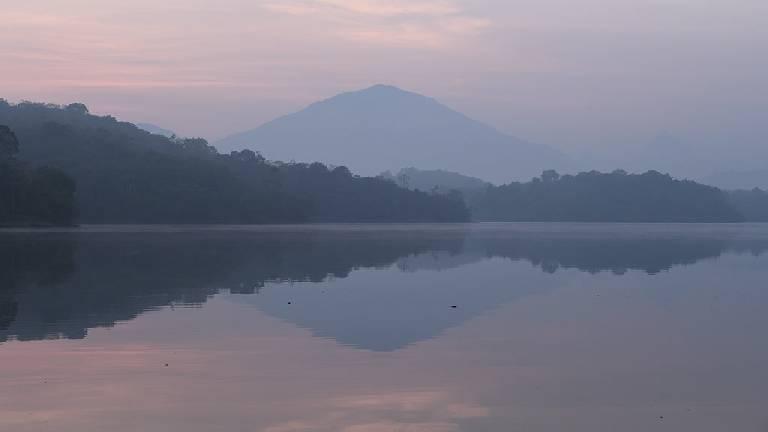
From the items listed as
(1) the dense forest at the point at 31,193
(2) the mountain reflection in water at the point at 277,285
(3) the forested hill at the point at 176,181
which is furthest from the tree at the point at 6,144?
(2) the mountain reflection in water at the point at 277,285

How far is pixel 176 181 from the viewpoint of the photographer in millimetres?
144250

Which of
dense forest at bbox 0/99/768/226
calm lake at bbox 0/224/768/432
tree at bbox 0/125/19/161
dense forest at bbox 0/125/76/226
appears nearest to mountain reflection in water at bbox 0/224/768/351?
calm lake at bbox 0/224/768/432

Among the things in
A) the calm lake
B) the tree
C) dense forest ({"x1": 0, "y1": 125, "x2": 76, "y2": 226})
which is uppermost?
the tree

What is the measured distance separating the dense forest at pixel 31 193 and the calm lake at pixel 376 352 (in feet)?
188

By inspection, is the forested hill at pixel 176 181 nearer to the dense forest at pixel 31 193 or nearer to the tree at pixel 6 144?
the tree at pixel 6 144

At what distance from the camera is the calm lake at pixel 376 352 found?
1288 centimetres

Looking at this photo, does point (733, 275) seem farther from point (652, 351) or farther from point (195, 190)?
point (195, 190)

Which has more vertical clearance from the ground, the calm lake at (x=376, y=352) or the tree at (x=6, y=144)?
the tree at (x=6, y=144)

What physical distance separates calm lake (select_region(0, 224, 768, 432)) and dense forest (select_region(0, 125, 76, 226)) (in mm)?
57162

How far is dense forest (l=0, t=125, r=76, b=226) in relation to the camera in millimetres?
90188

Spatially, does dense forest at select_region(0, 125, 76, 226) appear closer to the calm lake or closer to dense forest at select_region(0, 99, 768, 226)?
dense forest at select_region(0, 99, 768, 226)

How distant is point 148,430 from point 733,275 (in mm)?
30173

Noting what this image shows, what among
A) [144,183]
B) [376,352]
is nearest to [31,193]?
[144,183]

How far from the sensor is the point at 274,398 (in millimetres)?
13805
